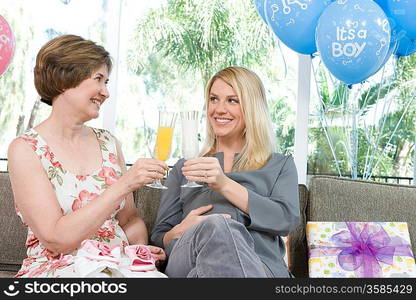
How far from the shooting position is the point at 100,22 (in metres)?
4.18

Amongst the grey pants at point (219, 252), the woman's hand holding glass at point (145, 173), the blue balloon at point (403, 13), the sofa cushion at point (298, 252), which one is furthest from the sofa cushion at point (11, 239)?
the blue balloon at point (403, 13)

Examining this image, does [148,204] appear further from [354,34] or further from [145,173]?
[354,34]

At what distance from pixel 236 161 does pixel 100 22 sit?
208 cm

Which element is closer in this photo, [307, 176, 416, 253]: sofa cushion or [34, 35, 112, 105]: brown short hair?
[34, 35, 112, 105]: brown short hair

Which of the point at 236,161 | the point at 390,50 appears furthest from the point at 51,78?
the point at 390,50

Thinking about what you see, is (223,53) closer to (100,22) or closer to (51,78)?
(100,22)

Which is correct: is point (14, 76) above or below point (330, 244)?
above

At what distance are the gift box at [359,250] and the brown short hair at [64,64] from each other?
40.5 inches

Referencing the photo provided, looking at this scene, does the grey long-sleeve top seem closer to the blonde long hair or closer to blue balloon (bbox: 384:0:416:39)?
the blonde long hair

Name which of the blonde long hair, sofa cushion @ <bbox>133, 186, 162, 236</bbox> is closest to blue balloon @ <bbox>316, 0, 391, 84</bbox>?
the blonde long hair

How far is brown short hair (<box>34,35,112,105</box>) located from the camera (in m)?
2.19

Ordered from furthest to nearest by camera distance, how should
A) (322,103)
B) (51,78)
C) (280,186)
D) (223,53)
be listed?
(223,53) < (322,103) < (280,186) < (51,78)

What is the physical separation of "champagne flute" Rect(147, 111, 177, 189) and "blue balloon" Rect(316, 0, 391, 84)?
1.09 meters

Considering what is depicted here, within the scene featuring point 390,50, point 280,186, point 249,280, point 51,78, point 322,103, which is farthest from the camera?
point 322,103
